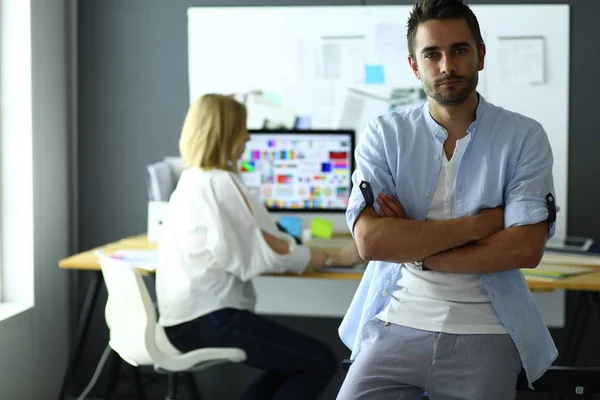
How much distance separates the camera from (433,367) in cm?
198

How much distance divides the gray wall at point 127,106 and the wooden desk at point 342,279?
9.9 inches

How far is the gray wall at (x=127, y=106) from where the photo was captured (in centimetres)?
392

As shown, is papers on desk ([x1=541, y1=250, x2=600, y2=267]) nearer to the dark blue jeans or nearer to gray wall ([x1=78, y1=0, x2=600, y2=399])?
the dark blue jeans

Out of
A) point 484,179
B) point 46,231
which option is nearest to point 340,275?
point 484,179

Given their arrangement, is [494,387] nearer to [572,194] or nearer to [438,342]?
[438,342]

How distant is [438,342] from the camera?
6.48 ft

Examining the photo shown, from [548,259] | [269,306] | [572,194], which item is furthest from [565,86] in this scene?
[269,306]

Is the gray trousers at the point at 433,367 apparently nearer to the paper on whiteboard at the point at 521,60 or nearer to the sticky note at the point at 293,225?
the sticky note at the point at 293,225

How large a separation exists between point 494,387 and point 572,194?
1889 millimetres

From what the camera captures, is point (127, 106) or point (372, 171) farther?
point (127, 106)

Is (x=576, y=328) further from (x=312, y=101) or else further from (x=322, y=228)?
(x=312, y=101)

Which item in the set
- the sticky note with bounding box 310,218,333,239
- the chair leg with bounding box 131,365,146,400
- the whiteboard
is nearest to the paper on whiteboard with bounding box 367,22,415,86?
the whiteboard

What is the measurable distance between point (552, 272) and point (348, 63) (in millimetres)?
1335

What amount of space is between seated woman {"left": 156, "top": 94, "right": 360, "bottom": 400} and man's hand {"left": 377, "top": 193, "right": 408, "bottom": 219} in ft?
2.84
